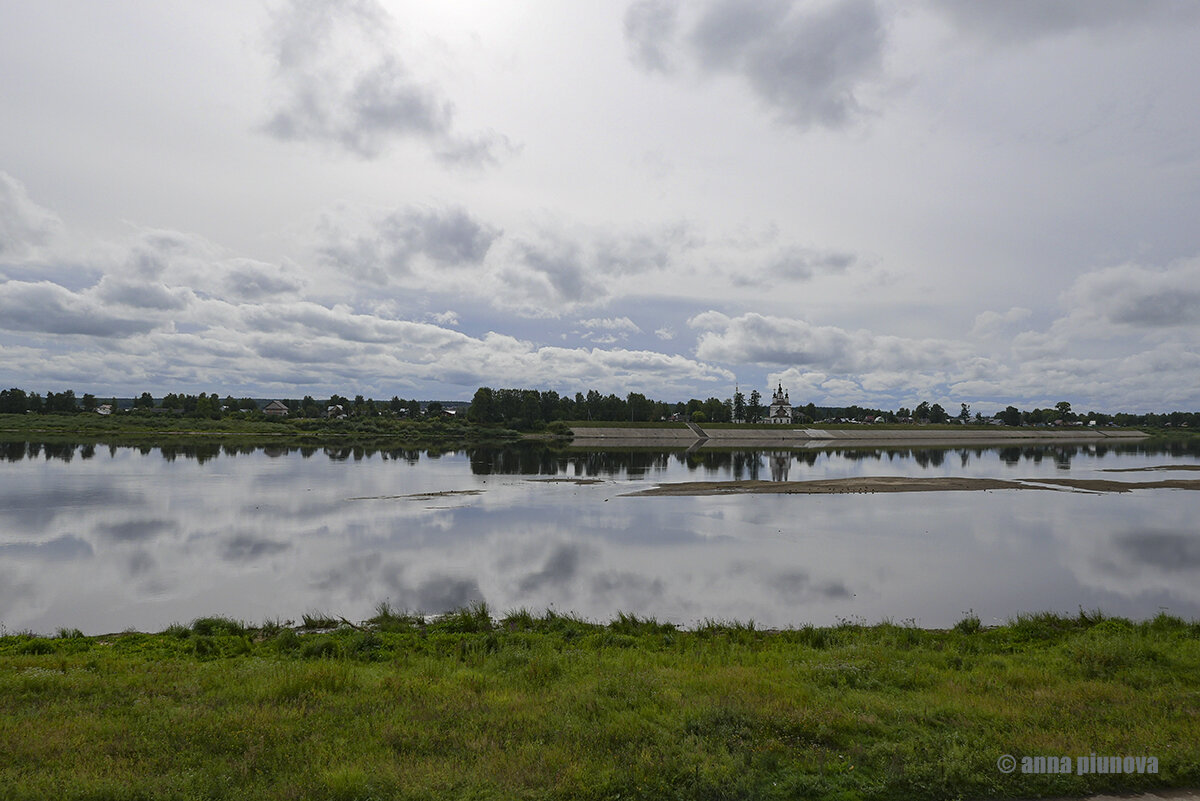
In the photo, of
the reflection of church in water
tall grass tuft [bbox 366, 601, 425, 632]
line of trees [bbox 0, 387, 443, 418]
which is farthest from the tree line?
tall grass tuft [bbox 366, 601, 425, 632]

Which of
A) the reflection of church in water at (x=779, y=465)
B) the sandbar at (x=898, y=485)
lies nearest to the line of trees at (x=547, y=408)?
the reflection of church in water at (x=779, y=465)

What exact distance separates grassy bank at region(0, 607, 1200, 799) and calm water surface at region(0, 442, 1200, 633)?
5.73 m

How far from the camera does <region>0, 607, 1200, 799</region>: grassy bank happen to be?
287 inches

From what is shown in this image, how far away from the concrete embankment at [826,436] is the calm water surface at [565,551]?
262 feet

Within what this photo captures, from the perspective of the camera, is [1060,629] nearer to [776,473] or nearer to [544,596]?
[544,596]

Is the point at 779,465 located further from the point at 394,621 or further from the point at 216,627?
the point at 216,627

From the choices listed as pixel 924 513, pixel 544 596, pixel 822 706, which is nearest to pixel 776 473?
pixel 924 513

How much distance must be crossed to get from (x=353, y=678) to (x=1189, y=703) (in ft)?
44.0

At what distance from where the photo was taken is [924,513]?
3966 cm

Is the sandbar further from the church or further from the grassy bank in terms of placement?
the church

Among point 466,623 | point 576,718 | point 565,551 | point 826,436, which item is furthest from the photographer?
point 826,436

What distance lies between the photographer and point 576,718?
916 centimetres

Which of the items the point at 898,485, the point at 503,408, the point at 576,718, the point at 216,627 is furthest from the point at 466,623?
the point at 503,408

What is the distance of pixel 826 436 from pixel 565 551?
13160 cm
